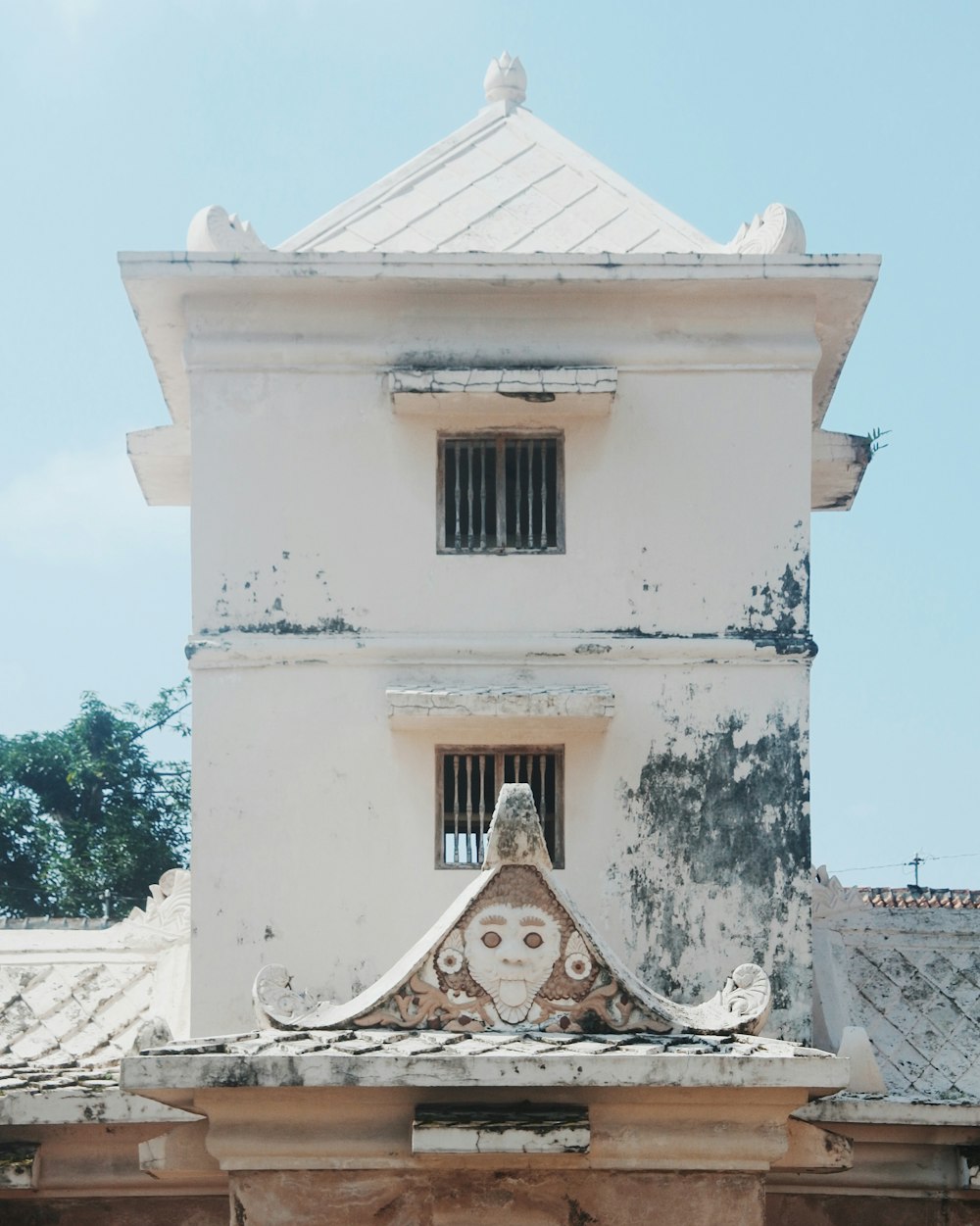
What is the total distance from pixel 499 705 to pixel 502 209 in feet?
14.3

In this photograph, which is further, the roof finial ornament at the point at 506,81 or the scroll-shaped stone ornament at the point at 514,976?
the roof finial ornament at the point at 506,81

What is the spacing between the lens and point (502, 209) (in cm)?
1783

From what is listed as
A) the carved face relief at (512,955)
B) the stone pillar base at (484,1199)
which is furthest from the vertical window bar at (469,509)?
the stone pillar base at (484,1199)

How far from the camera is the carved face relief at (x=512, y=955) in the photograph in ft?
31.9

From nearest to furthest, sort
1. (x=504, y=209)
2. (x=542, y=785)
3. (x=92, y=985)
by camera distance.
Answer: (x=92, y=985), (x=542, y=785), (x=504, y=209)

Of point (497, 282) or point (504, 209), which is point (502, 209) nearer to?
point (504, 209)

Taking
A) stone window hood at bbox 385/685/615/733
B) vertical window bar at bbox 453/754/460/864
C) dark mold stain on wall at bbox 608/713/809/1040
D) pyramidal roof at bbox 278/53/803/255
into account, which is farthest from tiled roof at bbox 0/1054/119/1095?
pyramidal roof at bbox 278/53/803/255

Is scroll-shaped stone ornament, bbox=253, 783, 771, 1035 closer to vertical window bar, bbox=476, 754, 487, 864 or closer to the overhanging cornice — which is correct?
vertical window bar, bbox=476, 754, 487, 864

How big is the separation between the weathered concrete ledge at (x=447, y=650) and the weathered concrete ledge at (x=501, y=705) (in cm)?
45

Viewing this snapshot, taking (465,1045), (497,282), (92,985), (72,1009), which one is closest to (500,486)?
(497,282)

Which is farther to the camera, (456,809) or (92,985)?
(456,809)

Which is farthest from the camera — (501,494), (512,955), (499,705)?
(501,494)

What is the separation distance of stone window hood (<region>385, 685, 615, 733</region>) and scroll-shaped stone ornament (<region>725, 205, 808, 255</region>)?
3.67 m

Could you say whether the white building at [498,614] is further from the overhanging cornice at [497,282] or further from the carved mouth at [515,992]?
the carved mouth at [515,992]
